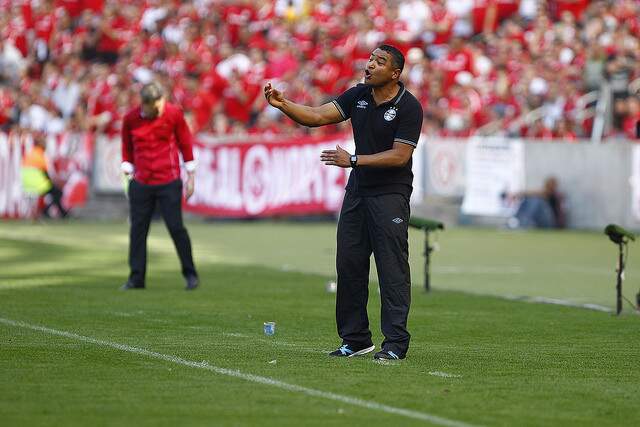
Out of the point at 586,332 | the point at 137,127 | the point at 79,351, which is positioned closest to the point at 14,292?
the point at 137,127

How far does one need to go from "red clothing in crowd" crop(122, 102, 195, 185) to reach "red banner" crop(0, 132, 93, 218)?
589 inches

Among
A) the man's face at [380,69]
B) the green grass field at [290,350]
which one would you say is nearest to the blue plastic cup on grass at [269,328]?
the green grass field at [290,350]

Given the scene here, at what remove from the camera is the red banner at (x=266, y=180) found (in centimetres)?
2952

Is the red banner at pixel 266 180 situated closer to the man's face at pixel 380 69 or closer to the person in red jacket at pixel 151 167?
the person in red jacket at pixel 151 167

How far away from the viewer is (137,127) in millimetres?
15633

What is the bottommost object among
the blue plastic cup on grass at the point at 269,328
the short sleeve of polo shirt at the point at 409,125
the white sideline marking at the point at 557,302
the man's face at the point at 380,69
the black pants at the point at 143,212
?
the white sideline marking at the point at 557,302

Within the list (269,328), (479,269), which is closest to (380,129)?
(269,328)

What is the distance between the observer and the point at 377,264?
10.2 meters

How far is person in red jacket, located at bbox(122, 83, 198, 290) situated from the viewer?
15586 mm

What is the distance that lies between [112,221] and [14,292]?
1544cm

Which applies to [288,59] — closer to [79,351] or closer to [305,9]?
[305,9]

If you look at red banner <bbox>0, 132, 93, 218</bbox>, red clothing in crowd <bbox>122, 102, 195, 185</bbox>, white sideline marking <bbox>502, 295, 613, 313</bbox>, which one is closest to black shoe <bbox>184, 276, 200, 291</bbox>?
red clothing in crowd <bbox>122, 102, 195, 185</bbox>

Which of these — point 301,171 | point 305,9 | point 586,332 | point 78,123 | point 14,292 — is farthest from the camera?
point 305,9

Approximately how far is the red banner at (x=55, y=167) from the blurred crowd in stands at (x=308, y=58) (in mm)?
828
